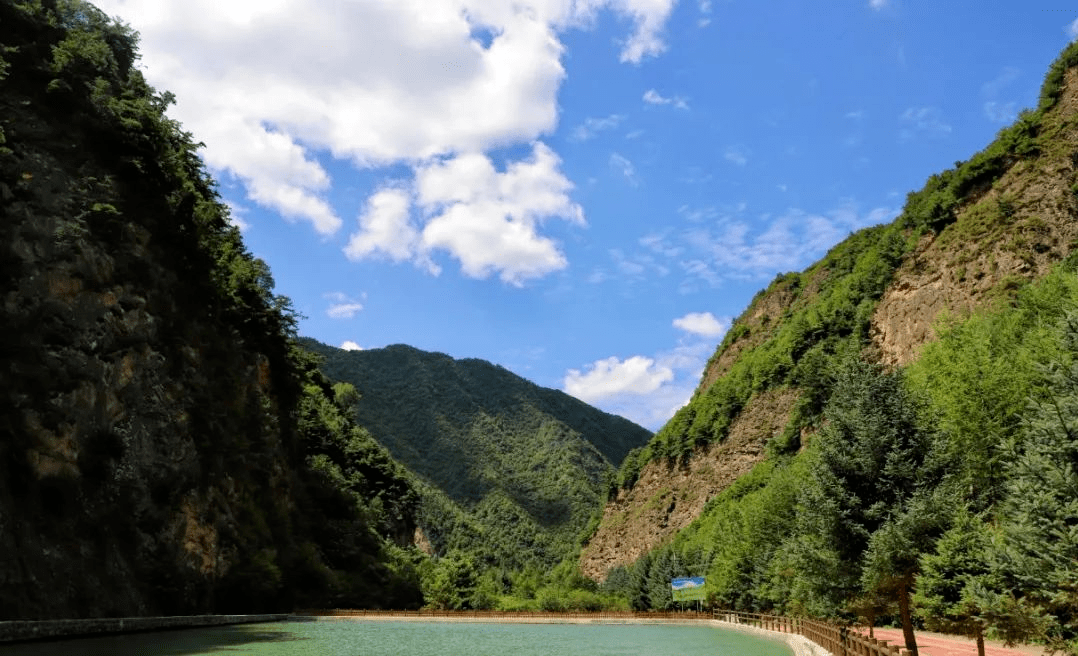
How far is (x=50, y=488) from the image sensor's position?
126 feet

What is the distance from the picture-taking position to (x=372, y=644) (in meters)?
39.1

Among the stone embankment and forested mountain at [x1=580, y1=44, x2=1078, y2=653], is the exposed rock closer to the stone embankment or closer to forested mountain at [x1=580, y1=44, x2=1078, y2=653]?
forested mountain at [x1=580, y1=44, x2=1078, y2=653]

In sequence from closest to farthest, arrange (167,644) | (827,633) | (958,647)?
1. (827,633)
2. (958,647)
3. (167,644)

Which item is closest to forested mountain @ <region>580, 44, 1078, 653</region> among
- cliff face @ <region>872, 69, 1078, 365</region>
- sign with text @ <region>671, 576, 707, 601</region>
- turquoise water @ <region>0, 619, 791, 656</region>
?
cliff face @ <region>872, 69, 1078, 365</region>

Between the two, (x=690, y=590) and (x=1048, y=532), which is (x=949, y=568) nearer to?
(x=1048, y=532)

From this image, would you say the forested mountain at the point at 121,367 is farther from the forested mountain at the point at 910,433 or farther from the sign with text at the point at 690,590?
the forested mountain at the point at 910,433

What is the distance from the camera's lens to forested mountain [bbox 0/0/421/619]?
38.6m

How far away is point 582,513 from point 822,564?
582 feet

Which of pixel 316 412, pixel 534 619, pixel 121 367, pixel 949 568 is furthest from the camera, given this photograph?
pixel 316 412

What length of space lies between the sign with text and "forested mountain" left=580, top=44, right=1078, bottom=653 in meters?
2.00

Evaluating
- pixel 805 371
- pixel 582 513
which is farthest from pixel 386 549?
pixel 582 513

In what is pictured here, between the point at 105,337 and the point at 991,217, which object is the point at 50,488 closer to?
the point at 105,337

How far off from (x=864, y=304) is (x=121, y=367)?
69749 mm

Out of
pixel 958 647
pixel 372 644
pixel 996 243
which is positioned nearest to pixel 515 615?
pixel 372 644
